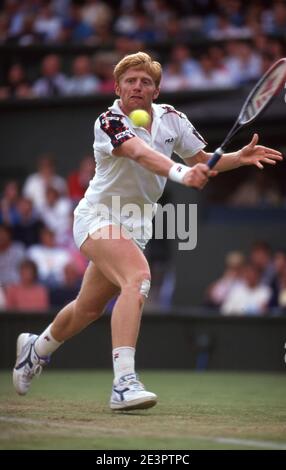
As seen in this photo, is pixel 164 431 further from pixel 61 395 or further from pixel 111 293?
pixel 61 395

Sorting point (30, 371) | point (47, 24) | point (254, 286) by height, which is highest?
point (47, 24)

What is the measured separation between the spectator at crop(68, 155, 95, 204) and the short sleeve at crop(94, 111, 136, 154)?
7518 mm

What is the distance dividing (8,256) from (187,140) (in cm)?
700

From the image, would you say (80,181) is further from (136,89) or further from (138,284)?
(138,284)

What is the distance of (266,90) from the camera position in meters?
6.50

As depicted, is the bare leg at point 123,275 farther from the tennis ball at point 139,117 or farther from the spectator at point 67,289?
the spectator at point 67,289

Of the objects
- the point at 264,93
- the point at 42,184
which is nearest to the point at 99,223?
the point at 264,93

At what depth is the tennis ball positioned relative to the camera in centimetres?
652

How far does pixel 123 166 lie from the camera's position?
6.63 meters

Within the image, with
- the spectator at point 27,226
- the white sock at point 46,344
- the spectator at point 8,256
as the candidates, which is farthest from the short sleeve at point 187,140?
the spectator at point 27,226

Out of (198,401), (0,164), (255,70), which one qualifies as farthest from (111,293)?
(0,164)

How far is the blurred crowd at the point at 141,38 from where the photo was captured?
14.9 metres

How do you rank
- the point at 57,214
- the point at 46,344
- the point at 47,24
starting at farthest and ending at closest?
the point at 47,24 < the point at 57,214 < the point at 46,344

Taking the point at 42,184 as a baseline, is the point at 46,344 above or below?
below
